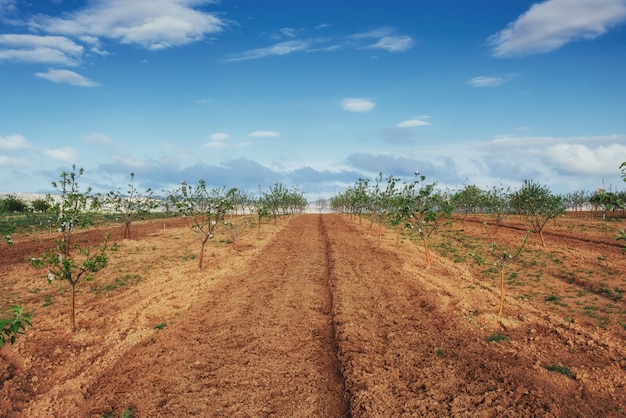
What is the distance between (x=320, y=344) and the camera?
12.9 m

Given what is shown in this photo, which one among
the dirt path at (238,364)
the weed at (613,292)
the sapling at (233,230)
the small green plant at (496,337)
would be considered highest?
the sapling at (233,230)

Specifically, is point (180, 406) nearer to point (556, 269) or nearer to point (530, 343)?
point (530, 343)

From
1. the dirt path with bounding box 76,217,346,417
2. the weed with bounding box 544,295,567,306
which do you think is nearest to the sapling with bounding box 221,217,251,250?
the dirt path with bounding box 76,217,346,417

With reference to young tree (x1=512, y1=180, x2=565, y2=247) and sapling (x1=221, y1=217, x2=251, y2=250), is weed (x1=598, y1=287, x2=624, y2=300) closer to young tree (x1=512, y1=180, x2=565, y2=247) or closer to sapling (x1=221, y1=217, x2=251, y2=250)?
young tree (x1=512, y1=180, x2=565, y2=247)

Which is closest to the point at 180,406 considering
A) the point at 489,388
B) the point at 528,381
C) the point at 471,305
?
the point at 489,388

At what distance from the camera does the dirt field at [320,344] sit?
944 centimetres

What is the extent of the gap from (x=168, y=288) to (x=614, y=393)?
17798 mm

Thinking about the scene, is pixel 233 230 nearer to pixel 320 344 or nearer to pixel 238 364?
pixel 320 344

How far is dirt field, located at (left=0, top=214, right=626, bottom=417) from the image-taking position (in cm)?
944

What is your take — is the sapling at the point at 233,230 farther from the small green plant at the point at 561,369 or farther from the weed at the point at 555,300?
the small green plant at the point at 561,369

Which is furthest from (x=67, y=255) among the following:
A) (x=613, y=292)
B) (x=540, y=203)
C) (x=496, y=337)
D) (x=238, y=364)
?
(x=540, y=203)

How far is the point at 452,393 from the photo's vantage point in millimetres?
9539

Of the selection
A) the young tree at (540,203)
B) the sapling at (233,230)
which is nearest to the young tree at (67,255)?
the sapling at (233,230)

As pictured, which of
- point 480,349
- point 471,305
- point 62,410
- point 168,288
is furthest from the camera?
point 168,288
